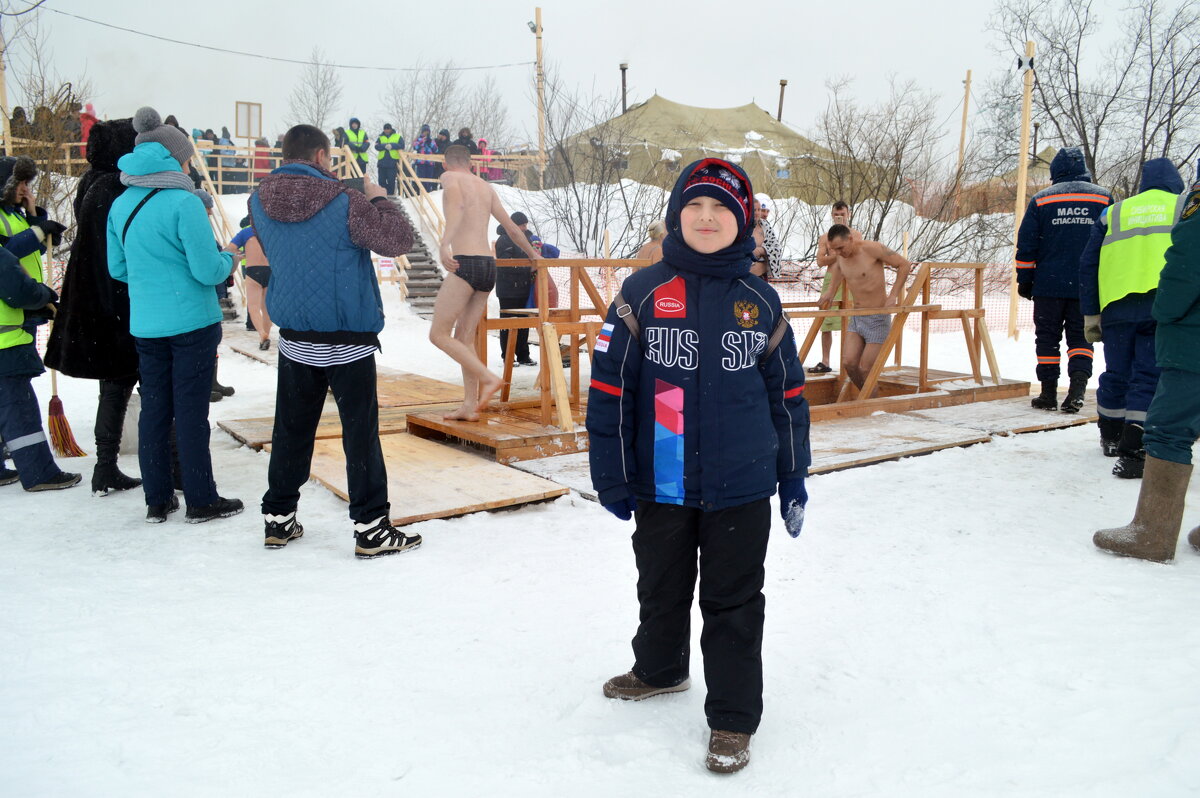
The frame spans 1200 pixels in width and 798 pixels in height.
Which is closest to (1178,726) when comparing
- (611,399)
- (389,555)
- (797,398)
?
(797,398)

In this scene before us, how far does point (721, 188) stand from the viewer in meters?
2.26

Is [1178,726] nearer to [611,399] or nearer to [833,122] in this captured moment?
[611,399]

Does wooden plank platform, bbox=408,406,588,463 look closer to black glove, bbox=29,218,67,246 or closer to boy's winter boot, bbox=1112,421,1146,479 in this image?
black glove, bbox=29,218,67,246

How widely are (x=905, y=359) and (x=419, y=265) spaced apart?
10898 mm

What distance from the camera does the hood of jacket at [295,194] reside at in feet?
11.4

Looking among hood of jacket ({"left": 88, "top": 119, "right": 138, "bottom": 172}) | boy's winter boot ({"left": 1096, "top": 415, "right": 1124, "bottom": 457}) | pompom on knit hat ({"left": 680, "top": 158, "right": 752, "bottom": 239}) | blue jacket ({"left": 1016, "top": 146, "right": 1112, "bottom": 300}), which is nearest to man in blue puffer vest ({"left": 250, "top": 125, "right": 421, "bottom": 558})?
hood of jacket ({"left": 88, "top": 119, "right": 138, "bottom": 172})

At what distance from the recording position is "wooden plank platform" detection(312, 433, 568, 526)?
420 cm

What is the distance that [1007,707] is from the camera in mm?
2396

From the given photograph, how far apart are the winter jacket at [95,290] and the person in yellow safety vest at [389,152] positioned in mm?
17438

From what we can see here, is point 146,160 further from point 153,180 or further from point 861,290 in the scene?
point 861,290

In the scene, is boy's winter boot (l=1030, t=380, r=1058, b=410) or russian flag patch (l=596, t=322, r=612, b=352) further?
boy's winter boot (l=1030, t=380, r=1058, b=410)

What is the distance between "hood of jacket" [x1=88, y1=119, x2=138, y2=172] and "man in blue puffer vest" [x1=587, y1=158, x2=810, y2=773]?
3.31 m

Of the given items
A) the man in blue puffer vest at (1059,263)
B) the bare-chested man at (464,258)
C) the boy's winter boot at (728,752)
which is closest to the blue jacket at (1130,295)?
the man in blue puffer vest at (1059,263)

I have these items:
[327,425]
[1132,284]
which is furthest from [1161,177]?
[327,425]
